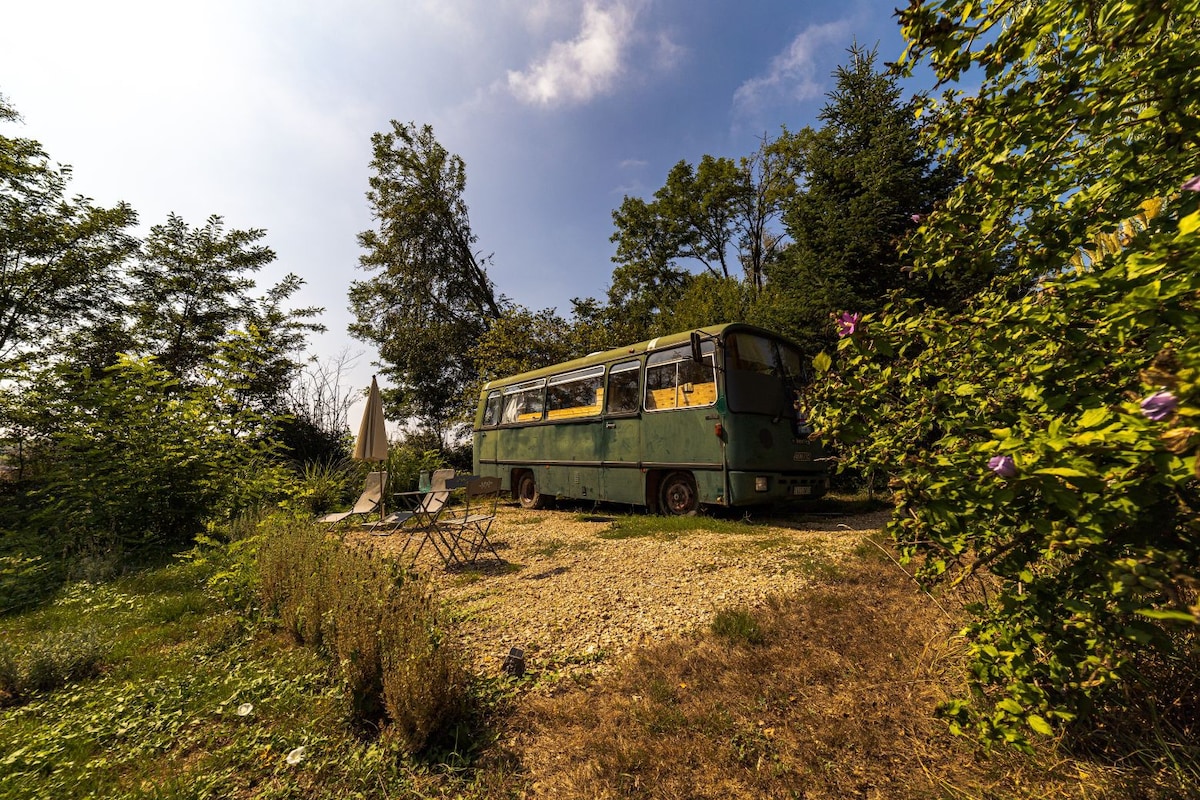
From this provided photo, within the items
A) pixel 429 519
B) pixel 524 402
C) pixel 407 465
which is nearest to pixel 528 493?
pixel 524 402

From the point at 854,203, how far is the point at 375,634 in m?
11.3

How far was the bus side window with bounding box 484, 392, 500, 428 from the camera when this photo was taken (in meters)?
12.7

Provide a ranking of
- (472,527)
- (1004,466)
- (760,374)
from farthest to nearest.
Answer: (472,527), (760,374), (1004,466)

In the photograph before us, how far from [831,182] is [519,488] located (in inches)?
419

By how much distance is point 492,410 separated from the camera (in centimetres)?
1295

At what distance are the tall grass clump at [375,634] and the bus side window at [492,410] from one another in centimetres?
857

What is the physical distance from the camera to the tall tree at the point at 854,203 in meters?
9.43

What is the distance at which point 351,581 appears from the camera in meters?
3.30

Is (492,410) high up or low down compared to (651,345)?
down

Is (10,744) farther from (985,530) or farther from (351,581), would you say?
(985,530)

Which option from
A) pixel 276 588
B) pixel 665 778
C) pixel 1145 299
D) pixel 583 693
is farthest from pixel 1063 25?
pixel 276 588

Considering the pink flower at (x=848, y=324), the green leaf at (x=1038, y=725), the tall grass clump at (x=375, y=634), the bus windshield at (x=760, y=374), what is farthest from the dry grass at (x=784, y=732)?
the bus windshield at (x=760, y=374)

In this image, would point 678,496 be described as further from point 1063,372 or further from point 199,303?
point 199,303

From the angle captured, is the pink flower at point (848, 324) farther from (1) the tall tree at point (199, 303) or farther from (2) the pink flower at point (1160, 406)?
(1) the tall tree at point (199, 303)
